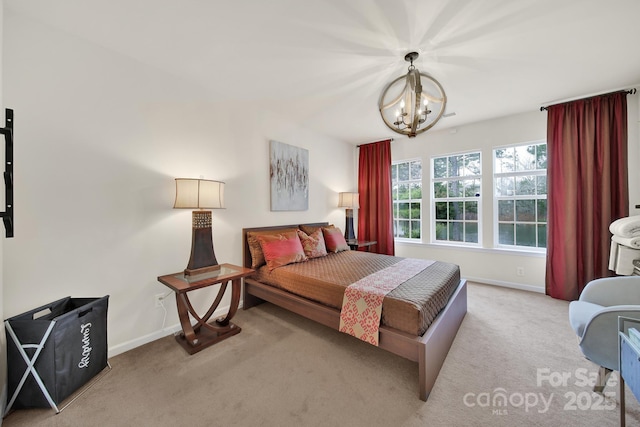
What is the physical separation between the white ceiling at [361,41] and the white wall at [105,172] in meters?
0.24

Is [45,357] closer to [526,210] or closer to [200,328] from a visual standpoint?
[200,328]

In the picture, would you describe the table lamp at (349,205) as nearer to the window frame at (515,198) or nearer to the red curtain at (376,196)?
the red curtain at (376,196)

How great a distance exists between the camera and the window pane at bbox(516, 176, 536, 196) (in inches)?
138

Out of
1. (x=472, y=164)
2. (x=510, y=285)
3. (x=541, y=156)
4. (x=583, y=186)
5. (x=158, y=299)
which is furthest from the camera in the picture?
(x=472, y=164)

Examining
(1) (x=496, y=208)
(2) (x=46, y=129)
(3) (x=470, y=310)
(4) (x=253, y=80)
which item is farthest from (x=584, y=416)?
(2) (x=46, y=129)

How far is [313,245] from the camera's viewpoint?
10.6 ft

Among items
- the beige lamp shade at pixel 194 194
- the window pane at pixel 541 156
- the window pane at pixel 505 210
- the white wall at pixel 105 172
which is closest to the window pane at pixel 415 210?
the window pane at pixel 505 210

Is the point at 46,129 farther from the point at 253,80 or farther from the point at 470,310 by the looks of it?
the point at 470,310

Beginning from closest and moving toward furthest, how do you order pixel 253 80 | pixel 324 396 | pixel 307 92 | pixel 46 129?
pixel 324 396, pixel 46 129, pixel 253 80, pixel 307 92

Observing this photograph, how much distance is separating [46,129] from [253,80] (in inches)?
66.2

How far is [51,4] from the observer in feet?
5.17

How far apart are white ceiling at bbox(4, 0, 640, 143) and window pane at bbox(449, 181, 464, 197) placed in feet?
4.90

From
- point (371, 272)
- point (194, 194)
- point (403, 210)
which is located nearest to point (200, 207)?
point (194, 194)

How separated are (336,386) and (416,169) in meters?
3.88
